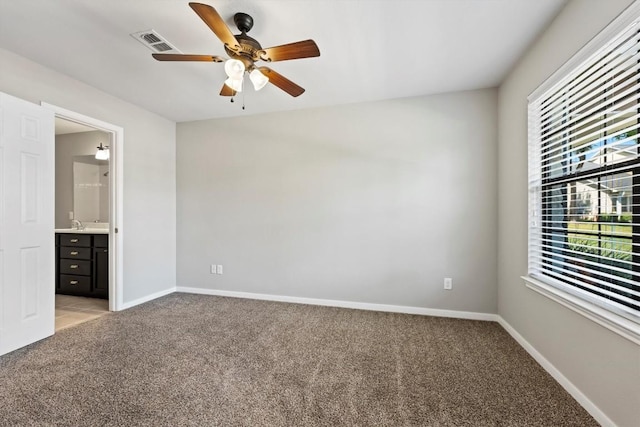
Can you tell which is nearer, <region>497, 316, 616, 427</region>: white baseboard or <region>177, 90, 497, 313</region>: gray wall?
<region>497, 316, 616, 427</region>: white baseboard

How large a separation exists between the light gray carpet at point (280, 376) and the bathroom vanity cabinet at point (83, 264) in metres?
1.07

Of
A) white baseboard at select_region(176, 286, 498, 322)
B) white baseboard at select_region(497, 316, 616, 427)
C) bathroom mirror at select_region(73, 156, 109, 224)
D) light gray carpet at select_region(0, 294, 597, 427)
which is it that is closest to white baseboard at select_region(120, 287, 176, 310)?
white baseboard at select_region(176, 286, 498, 322)

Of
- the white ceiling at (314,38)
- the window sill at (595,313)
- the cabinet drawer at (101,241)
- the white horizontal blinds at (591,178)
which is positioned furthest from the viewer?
the cabinet drawer at (101,241)

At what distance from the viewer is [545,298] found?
2189mm

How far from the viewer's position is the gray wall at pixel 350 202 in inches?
127

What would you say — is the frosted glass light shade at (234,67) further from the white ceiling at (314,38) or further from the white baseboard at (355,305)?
the white baseboard at (355,305)

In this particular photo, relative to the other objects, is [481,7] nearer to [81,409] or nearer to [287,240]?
[287,240]

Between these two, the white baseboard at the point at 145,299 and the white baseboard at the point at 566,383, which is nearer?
the white baseboard at the point at 566,383

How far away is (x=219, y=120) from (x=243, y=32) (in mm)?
2274

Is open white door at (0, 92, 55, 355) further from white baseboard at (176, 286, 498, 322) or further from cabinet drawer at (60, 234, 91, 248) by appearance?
white baseboard at (176, 286, 498, 322)

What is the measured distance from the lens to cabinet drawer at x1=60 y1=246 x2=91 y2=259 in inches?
158

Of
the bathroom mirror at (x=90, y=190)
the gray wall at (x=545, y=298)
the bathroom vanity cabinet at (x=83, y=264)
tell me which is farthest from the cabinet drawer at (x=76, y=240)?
the gray wall at (x=545, y=298)

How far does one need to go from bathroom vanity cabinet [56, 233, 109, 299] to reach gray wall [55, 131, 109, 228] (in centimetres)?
83

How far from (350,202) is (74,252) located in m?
3.84
